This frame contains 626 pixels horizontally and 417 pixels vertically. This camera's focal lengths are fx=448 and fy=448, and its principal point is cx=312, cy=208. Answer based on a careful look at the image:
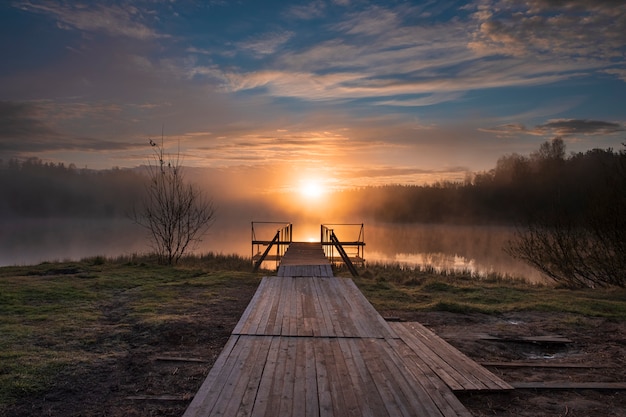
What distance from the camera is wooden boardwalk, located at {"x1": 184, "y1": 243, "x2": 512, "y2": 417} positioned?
386 cm

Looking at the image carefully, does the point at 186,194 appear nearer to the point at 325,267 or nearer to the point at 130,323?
the point at 325,267

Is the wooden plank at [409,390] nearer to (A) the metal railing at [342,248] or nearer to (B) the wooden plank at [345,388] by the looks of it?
(B) the wooden plank at [345,388]

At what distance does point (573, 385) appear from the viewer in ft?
18.5

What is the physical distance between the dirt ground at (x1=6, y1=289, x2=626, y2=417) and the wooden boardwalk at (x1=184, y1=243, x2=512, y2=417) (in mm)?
572

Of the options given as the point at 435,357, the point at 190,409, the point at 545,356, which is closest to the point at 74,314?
the point at 190,409

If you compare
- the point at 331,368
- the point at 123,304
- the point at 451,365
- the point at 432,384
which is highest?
the point at 331,368

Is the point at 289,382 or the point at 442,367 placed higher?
the point at 289,382

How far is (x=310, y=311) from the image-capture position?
7664mm

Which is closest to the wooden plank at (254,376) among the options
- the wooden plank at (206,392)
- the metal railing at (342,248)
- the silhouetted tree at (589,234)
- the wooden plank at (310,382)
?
the wooden plank at (206,392)

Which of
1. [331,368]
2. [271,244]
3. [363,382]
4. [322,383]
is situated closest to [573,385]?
[363,382]

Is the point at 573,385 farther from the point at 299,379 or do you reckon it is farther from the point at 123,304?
the point at 123,304

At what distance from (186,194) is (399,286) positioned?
33.2 feet

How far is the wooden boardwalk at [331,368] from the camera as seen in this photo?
3.86 metres

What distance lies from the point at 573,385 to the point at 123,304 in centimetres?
860
